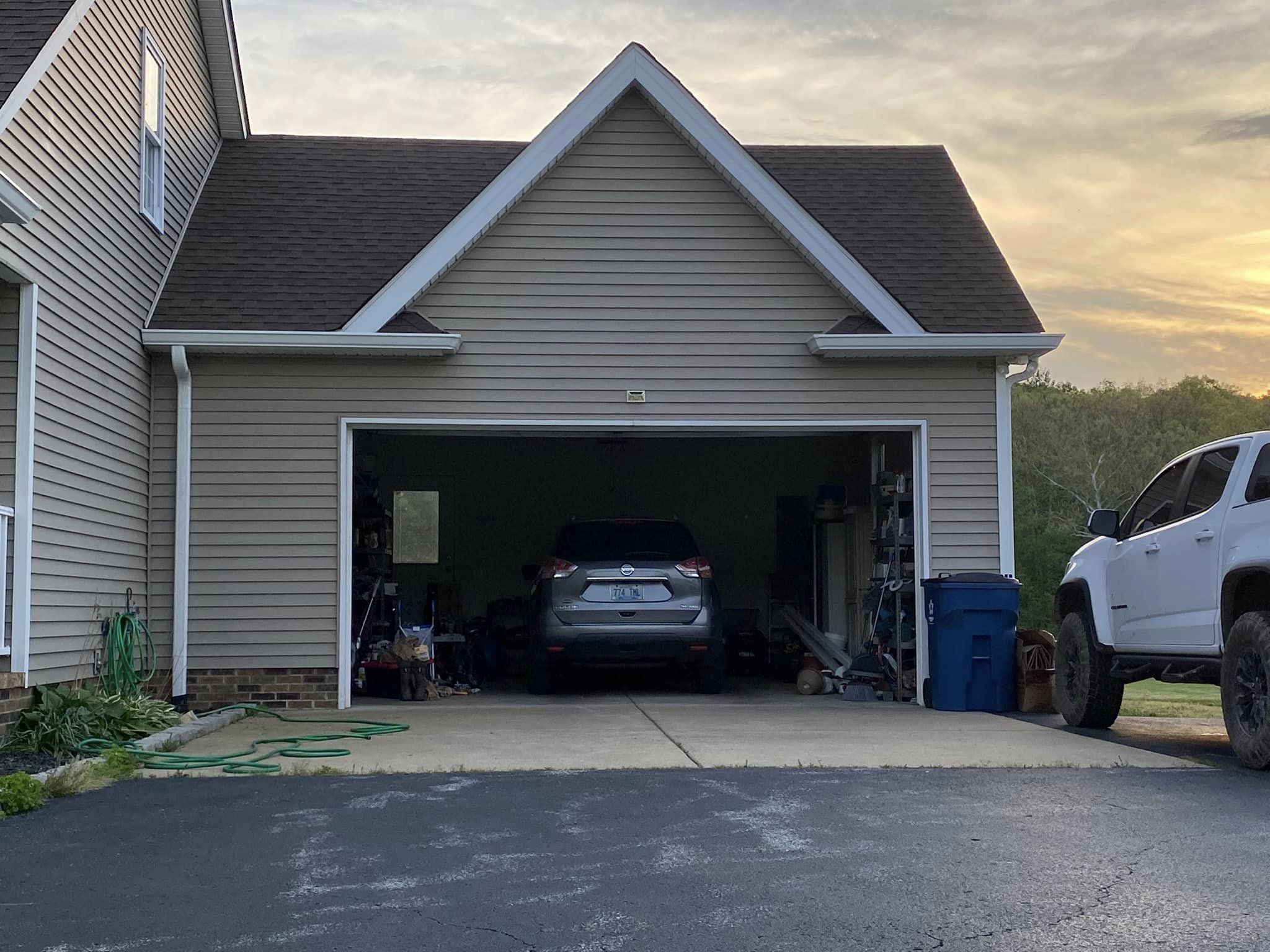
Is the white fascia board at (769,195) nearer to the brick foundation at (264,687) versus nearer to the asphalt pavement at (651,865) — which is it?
the brick foundation at (264,687)

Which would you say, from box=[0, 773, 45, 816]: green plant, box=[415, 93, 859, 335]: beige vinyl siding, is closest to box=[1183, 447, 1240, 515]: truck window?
box=[415, 93, 859, 335]: beige vinyl siding

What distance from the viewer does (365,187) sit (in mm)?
14664

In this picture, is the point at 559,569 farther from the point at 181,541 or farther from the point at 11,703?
the point at 11,703

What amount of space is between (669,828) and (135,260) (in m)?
7.98

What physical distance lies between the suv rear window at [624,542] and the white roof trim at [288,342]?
7.46ft

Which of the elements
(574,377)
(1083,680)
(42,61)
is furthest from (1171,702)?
(42,61)

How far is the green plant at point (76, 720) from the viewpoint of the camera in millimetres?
8562

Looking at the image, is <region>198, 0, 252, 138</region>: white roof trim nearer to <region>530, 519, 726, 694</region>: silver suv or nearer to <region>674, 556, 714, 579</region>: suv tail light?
<region>530, 519, 726, 694</region>: silver suv

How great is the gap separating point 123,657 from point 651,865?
6.87 metres

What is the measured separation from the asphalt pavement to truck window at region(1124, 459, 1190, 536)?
2.25 metres

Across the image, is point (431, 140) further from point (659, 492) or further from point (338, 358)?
point (659, 492)

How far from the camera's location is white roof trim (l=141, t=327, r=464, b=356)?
470 inches

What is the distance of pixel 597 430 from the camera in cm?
A: 1302

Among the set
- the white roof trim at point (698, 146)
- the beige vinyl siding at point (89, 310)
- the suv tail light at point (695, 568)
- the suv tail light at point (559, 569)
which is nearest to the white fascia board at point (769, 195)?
the white roof trim at point (698, 146)
